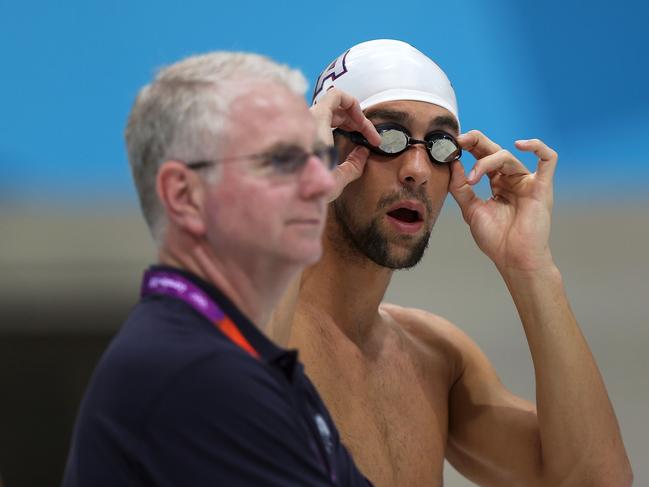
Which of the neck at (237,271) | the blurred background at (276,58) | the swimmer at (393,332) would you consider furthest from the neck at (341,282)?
the neck at (237,271)

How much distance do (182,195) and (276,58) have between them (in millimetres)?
1623

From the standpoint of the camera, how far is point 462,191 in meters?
1.88

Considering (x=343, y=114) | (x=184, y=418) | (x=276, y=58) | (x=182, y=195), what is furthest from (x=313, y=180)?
(x=276, y=58)

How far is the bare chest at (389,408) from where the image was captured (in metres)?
1.74

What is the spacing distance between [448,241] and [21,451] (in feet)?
4.24

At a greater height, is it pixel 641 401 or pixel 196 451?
pixel 196 451

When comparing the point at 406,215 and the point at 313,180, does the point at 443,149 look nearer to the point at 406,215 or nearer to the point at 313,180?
the point at 406,215

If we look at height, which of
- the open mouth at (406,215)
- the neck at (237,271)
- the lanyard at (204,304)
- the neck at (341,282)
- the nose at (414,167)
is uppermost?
the nose at (414,167)

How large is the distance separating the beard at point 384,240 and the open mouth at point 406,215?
24mm

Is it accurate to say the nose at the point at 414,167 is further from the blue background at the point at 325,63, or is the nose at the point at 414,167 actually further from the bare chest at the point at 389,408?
the blue background at the point at 325,63

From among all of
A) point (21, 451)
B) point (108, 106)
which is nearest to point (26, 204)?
point (108, 106)

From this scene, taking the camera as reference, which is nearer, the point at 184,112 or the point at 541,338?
the point at 184,112

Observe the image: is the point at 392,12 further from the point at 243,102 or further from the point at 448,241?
the point at 243,102

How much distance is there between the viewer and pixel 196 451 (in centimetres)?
88
